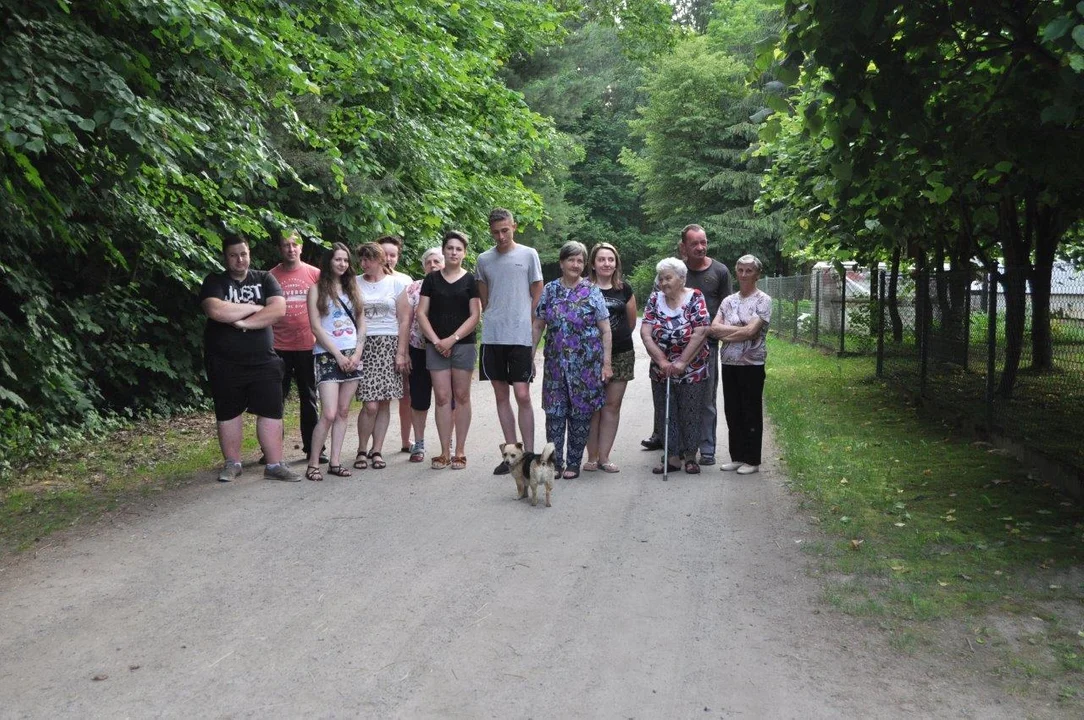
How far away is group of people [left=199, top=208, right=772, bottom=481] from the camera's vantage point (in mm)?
8547

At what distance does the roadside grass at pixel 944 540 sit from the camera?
4895mm

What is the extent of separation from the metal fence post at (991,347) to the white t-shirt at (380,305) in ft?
18.6

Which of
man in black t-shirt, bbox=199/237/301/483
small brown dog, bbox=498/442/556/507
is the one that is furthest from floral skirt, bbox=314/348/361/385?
small brown dog, bbox=498/442/556/507

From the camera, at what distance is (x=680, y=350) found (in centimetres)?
902

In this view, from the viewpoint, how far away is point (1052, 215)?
1417 cm

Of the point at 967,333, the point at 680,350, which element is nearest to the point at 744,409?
the point at 680,350

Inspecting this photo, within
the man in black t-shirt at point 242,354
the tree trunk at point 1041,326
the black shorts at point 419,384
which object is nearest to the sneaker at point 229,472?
the man in black t-shirt at point 242,354

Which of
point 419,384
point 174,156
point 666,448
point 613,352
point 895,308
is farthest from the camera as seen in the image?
point 895,308

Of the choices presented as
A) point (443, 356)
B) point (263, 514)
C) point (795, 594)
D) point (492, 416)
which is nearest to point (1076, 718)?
point (795, 594)

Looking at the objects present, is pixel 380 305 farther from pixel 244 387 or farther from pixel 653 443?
pixel 653 443

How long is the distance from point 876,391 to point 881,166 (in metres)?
8.63

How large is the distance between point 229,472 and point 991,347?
7.14m

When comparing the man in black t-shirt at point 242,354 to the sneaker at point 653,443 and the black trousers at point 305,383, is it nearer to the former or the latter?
the black trousers at point 305,383

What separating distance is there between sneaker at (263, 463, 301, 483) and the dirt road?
65 centimetres
